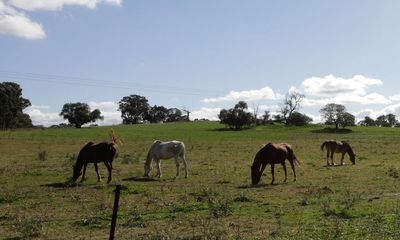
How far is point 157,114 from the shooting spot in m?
170

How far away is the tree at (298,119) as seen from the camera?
119356mm

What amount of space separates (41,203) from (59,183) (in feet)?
17.9

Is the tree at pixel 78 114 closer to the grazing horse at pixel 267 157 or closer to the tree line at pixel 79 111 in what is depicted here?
the tree line at pixel 79 111

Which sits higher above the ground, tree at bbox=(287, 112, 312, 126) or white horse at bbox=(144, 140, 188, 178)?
tree at bbox=(287, 112, 312, 126)

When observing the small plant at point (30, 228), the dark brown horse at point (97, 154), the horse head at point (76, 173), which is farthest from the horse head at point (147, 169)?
the small plant at point (30, 228)

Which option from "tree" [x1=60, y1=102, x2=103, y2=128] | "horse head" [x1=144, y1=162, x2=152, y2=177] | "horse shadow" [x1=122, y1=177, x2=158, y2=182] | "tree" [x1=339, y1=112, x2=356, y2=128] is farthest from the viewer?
"tree" [x1=60, y1=102, x2=103, y2=128]

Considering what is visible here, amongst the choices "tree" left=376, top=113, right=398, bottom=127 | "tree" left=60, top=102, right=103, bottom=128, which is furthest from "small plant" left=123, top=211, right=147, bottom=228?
"tree" left=376, top=113, right=398, bottom=127

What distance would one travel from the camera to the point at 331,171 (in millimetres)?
25453

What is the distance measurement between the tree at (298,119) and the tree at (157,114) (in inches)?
2377

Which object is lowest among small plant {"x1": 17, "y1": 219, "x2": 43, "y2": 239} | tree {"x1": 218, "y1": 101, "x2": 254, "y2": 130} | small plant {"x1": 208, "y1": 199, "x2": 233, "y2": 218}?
small plant {"x1": 17, "y1": 219, "x2": 43, "y2": 239}

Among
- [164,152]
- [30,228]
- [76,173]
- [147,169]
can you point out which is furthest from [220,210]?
[164,152]

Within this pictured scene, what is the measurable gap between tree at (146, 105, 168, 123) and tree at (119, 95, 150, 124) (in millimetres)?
2493

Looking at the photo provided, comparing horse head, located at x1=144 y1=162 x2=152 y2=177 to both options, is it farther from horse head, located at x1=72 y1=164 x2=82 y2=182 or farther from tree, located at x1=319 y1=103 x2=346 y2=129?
tree, located at x1=319 y1=103 x2=346 y2=129

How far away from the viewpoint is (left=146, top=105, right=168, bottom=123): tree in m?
170
